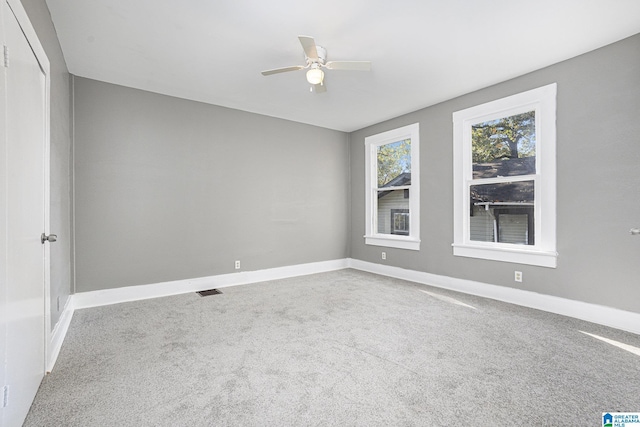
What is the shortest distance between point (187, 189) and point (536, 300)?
14.7 feet

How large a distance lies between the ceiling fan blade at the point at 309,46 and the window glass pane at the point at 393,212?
3.00 m

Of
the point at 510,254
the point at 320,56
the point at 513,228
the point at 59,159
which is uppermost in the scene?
the point at 320,56

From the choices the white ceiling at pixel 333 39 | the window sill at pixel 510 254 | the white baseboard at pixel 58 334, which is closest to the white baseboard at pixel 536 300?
the window sill at pixel 510 254

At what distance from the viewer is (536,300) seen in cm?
335

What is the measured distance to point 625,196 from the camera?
2768 millimetres

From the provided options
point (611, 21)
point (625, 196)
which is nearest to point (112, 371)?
point (625, 196)

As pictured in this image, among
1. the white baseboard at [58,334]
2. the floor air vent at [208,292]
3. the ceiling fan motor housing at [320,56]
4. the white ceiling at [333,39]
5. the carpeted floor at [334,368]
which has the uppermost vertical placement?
the white ceiling at [333,39]

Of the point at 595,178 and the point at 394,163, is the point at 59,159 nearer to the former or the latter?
the point at 394,163

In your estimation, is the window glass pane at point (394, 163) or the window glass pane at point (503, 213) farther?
the window glass pane at point (394, 163)

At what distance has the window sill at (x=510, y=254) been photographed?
3.25m

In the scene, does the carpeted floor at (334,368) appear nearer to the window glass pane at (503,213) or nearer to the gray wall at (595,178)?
the gray wall at (595,178)

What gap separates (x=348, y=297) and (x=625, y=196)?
2927 millimetres

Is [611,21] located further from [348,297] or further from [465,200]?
[348,297]
